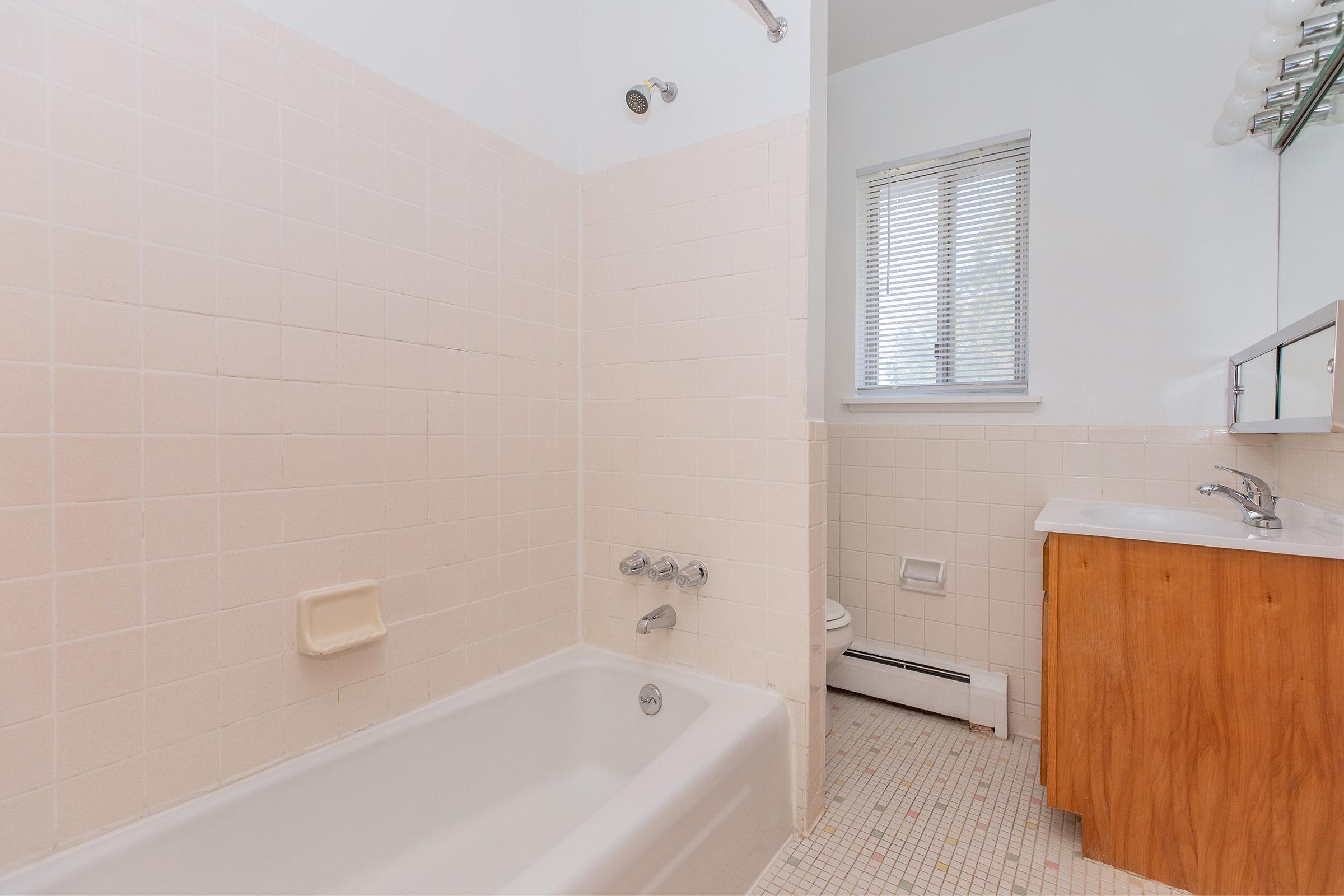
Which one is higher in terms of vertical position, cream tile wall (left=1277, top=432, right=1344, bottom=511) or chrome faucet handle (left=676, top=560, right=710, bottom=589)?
cream tile wall (left=1277, top=432, right=1344, bottom=511)

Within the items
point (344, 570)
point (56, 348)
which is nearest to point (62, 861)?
point (344, 570)

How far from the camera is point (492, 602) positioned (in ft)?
5.65

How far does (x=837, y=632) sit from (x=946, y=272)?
1543 millimetres

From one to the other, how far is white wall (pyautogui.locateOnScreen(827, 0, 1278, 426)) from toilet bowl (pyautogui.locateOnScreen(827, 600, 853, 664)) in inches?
35.9

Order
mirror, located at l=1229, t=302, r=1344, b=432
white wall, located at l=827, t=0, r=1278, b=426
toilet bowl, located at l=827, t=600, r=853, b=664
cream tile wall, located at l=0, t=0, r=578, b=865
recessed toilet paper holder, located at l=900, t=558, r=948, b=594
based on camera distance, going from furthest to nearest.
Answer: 1. recessed toilet paper holder, located at l=900, t=558, r=948, b=594
2. toilet bowl, located at l=827, t=600, r=853, b=664
3. white wall, located at l=827, t=0, r=1278, b=426
4. mirror, located at l=1229, t=302, r=1344, b=432
5. cream tile wall, located at l=0, t=0, r=578, b=865

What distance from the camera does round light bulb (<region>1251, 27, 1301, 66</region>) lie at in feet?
5.01

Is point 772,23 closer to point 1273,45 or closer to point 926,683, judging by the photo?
point 1273,45

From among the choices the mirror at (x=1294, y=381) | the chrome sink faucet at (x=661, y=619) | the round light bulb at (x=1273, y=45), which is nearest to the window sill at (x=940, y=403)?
the mirror at (x=1294, y=381)

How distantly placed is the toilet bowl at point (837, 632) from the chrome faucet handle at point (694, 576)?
613 mm

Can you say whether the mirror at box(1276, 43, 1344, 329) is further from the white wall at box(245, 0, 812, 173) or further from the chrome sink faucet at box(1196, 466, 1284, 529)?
the white wall at box(245, 0, 812, 173)

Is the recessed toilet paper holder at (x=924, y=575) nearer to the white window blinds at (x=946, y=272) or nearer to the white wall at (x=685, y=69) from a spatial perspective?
the white window blinds at (x=946, y=272)

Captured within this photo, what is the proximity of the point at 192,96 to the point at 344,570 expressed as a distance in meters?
0.99

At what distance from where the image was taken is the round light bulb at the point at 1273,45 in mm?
1526

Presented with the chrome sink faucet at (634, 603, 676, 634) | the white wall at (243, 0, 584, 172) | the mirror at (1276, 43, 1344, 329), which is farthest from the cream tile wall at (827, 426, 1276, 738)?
the white wall at (243, 0, 584, 172)
